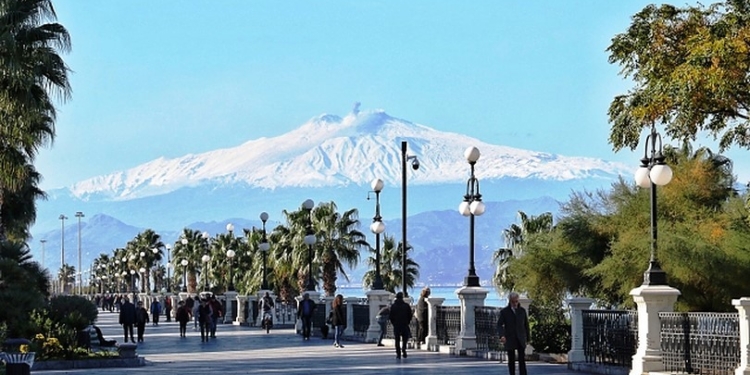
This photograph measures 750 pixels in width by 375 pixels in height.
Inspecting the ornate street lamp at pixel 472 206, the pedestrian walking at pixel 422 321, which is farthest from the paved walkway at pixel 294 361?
the ornate street lamp at pixel 472 206

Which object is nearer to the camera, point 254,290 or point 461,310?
point 461,310

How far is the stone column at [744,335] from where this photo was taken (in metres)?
19.0

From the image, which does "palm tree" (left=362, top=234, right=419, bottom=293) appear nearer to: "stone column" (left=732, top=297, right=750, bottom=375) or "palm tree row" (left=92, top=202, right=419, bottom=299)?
"palm tree row" (left=92, top=202, right=419, bottom=299)

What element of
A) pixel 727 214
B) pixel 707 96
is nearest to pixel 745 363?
pixel 707 96

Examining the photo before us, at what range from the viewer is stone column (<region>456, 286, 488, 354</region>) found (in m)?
30.0

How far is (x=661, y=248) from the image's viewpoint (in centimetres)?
3519

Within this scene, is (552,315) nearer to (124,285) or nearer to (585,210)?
(585,210)

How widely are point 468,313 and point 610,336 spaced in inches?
273

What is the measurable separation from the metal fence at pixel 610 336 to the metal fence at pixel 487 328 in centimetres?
415

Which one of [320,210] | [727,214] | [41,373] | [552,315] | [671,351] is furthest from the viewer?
[320,210]

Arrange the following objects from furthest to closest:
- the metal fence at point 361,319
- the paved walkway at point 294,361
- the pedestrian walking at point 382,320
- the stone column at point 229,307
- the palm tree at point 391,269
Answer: the palm tree at point 391,269, the stone column at point 229,307, the metal fence at point 361,319, the pedestrian walking at point 382,320, the paved walkway at point 294,361

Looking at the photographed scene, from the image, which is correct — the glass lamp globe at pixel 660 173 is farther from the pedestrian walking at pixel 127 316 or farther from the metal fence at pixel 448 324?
the pedestrian walking at pixel 127 316

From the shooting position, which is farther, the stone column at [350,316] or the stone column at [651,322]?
the stone column at [350,316]

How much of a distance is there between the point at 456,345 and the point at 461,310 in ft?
2.70
